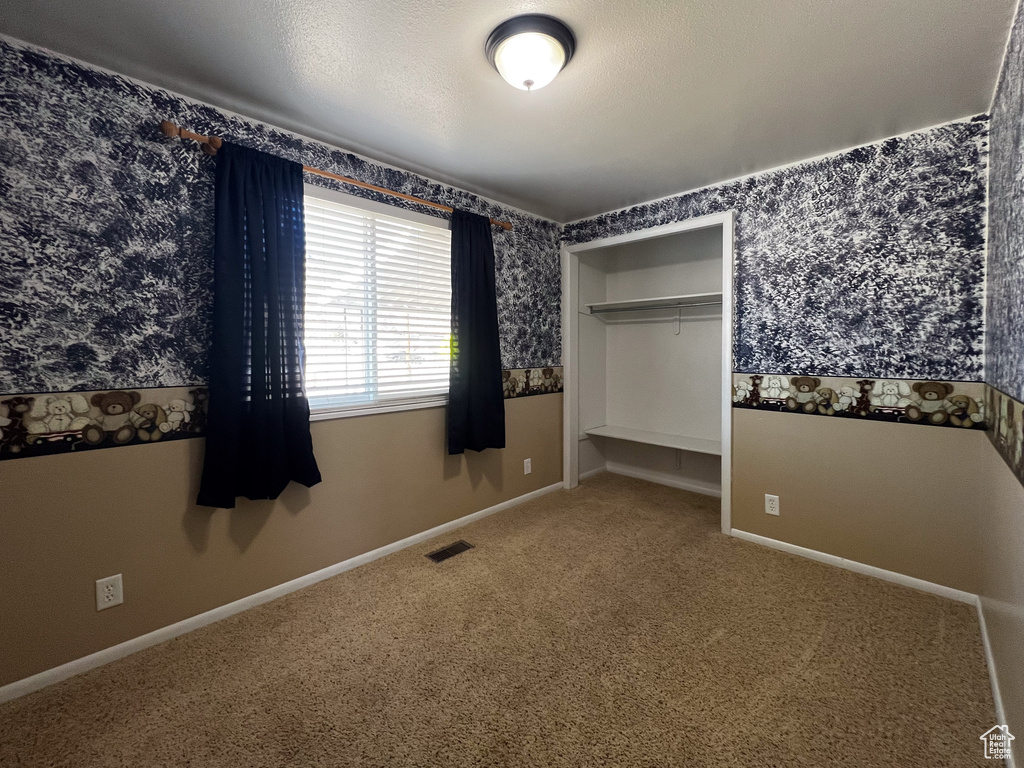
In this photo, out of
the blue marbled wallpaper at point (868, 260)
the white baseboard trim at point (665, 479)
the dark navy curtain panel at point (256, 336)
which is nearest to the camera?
the dark navy curtain panel at point (256, 336)

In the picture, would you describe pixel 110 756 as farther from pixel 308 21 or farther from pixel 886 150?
pixel 886 150

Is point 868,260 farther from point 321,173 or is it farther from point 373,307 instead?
point 321,173

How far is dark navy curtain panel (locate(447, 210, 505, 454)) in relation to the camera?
9.76 ft

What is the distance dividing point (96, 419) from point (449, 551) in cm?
186

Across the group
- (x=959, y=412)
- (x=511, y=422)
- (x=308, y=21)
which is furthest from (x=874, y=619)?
(x=308, y=21)

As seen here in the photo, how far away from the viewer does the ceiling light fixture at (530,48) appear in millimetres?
1514

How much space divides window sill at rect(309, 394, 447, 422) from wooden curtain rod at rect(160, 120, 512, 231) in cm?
124


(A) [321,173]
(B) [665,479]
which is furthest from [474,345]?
(B) [665,479]

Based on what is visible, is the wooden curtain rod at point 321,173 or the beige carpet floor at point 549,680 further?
the wooden curtain rod at point 321,173

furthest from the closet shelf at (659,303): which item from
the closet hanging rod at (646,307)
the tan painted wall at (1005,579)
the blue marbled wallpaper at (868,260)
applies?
the tan painted wall at (1005,579)

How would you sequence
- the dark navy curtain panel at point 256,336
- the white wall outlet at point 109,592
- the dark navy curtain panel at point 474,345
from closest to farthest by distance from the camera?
1. the white wall outlet at point 109,592
2. the dark navy curtain panel at point 256,336
3. the dark navy curtain panel at point 474,345

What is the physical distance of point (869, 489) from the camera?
245 cm

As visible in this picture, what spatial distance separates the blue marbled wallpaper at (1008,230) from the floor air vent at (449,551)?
8.34 feet

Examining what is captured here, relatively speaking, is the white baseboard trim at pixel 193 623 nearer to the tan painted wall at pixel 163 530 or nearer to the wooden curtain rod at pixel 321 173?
the tan painted wall at pixel 163 530
